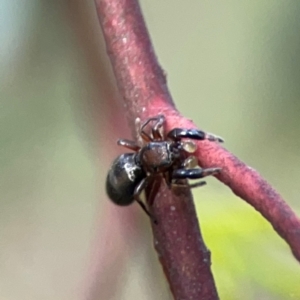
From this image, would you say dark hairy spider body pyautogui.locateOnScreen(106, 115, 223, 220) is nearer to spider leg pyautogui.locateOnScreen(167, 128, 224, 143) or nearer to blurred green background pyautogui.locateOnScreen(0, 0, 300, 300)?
spider leg pyautogui.locateOnScreen(167, 128, 224, 143)

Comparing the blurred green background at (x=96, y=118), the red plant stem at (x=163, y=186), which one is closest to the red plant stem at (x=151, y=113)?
the red plant stem at (x=163, y=186)

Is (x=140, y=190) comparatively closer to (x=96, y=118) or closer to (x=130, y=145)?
(x=130, y=145)

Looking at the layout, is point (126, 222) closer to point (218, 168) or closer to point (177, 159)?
point (177, 159)

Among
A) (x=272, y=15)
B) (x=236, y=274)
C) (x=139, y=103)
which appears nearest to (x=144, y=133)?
(x=139, y=103)

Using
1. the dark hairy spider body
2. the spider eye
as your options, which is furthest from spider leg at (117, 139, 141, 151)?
the spider eye

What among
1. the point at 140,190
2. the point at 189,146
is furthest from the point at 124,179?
the point at 189,146
